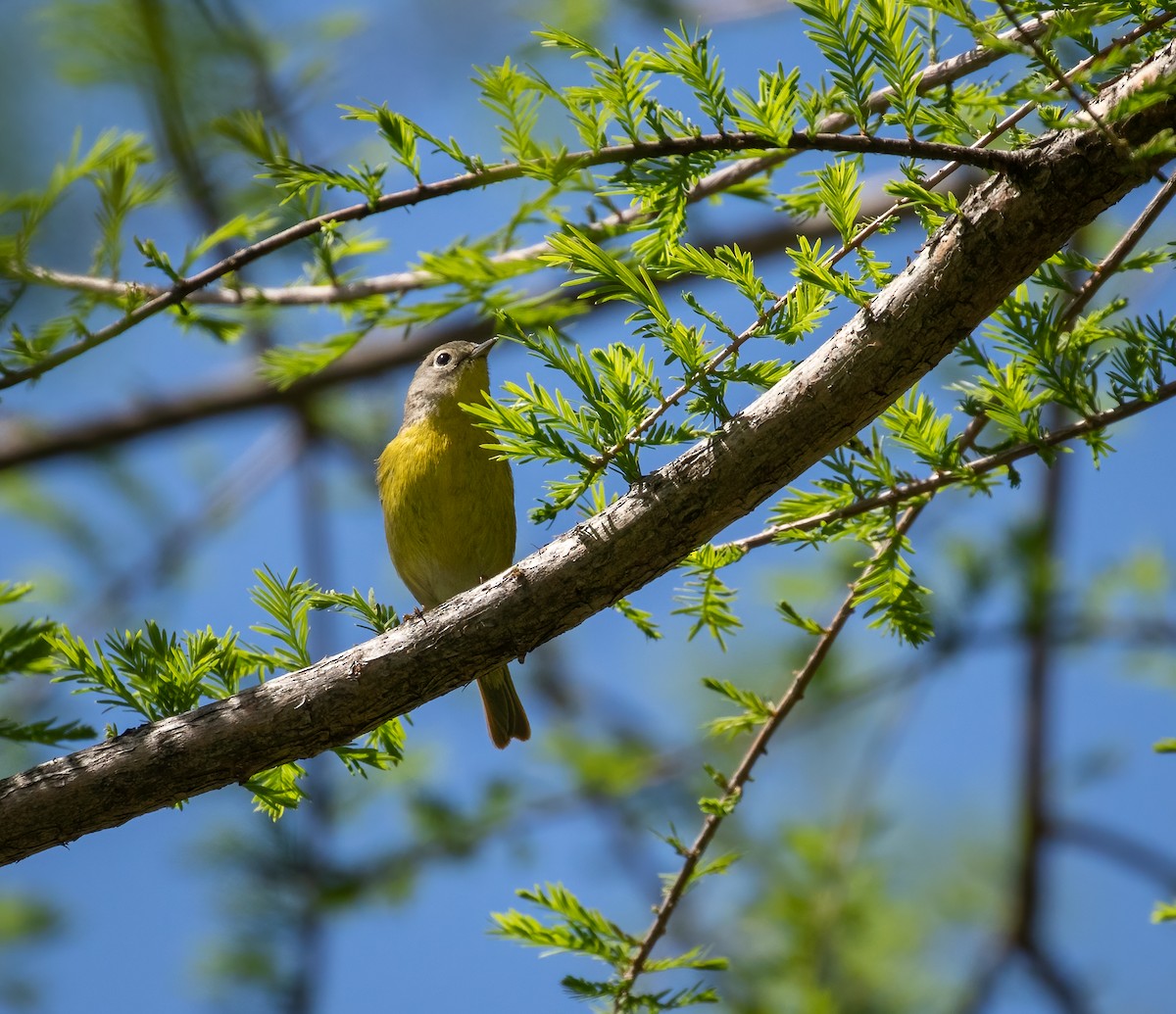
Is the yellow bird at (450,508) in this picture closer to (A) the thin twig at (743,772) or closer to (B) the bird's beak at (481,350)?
(B) the bird's beak at (481,350)

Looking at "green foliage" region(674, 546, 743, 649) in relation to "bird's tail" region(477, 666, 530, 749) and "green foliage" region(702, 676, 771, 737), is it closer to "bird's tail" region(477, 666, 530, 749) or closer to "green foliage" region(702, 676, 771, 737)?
"green foliage" region(702, 676, 771, 737)

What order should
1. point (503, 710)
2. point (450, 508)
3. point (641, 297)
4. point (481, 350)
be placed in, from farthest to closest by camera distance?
point (481, 350) → point (503, 710) → point (450, 508) → point (641, 297)

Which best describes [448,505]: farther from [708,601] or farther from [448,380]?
[708,601]

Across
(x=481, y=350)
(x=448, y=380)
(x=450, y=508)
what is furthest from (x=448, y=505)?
(x=481, y=350)

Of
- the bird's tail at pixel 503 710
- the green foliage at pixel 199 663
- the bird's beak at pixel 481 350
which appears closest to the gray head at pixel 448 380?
the bird's beak at pixel 481 350

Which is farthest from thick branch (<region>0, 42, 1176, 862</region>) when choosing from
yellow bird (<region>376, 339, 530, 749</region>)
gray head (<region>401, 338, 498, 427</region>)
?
gray head (<region>401, 338, 498, 427</region>)

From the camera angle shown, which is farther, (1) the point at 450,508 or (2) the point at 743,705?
(1) the point at 450,508

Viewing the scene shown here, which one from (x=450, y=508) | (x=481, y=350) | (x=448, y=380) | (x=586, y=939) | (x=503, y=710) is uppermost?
(x=481, y=350)

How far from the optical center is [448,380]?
18.0 feet

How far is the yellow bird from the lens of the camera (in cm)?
486

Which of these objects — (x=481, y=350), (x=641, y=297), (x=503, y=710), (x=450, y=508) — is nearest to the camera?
(x=641, y=297)

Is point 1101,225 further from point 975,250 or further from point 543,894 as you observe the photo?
point 543,894

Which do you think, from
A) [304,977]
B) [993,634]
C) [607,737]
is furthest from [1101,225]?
[304,977]

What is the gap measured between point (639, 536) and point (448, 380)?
10.3 ft
